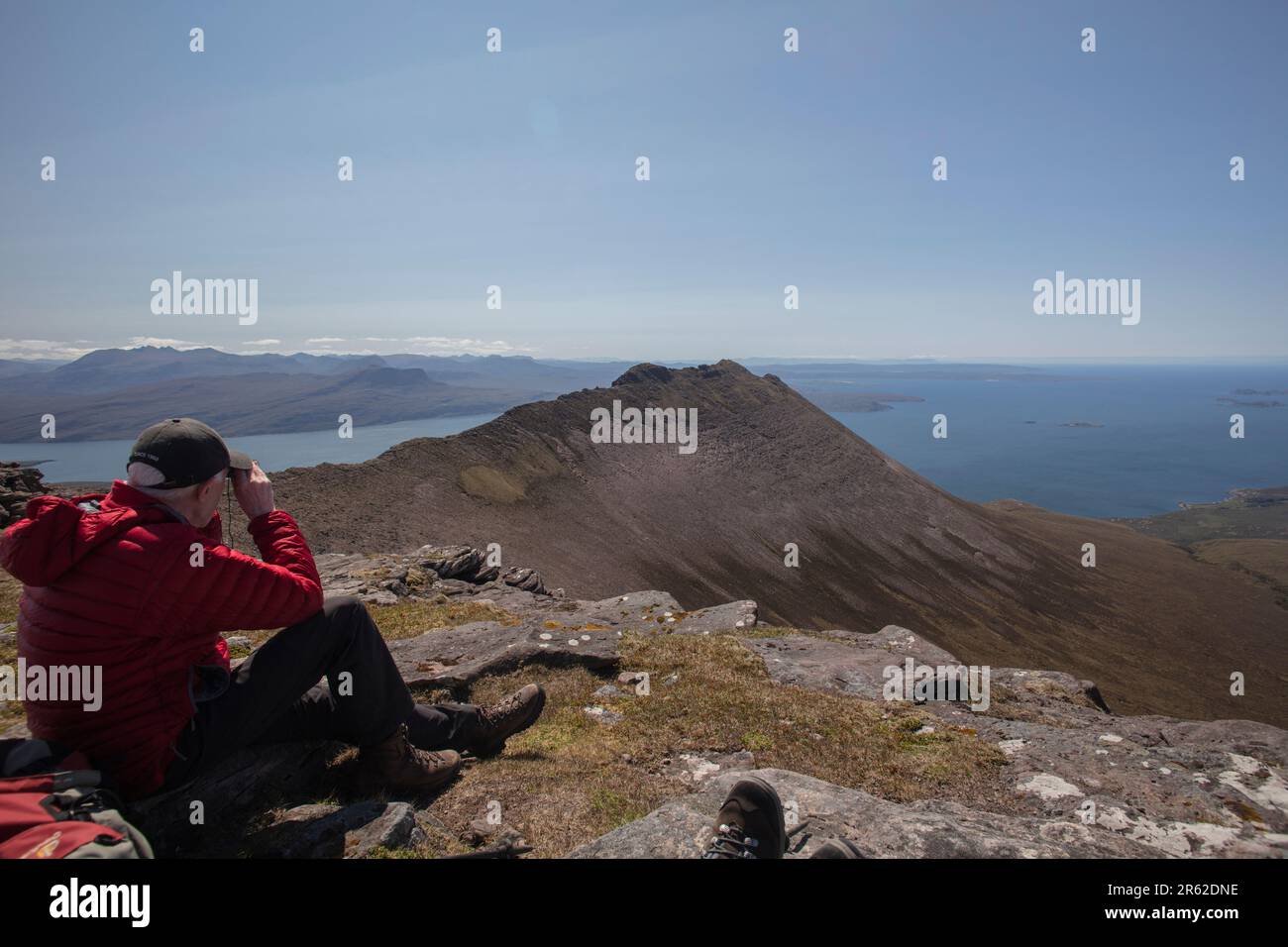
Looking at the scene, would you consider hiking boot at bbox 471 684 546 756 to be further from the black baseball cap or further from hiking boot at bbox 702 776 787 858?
the black baseball cap

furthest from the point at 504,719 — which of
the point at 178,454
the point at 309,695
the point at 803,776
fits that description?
the point at 178,454

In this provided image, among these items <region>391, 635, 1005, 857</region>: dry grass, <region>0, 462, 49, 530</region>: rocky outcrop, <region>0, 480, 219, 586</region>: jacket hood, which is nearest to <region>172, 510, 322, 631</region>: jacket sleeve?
<region>0, 480, 219, 586</region>: jacket hood

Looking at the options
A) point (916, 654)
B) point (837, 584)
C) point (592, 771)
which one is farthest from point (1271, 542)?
point (592, 771)

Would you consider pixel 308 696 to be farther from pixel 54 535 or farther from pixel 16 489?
pixel 16 489

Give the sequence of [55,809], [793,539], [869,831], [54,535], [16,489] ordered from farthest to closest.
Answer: [793,539] → [16,489] → [869,831] → [54,535] → [55,809]

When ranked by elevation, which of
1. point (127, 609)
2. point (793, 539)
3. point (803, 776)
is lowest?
point (793, 539)

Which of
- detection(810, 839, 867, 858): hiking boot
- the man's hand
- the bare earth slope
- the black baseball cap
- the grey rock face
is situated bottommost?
the bare earth slope

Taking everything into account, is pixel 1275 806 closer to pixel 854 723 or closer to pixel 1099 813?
pixel 1099 813
